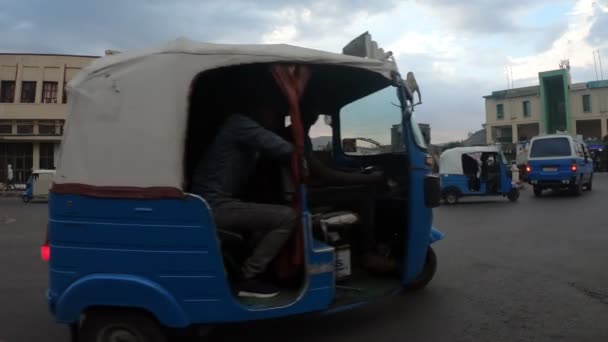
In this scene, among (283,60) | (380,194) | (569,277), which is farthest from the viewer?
(569,277)

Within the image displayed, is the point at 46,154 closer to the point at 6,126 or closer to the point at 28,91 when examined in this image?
the point at 6,126

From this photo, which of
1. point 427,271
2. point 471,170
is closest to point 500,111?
point 471,170

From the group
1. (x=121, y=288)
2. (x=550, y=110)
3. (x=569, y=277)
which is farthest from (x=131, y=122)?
(x=550, y=110)

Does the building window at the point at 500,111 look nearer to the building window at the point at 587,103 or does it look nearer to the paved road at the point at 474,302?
the building window at the point at 587,103

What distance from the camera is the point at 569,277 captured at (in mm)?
5508

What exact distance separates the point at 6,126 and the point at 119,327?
4001 cm

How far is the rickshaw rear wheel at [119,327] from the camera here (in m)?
3.09

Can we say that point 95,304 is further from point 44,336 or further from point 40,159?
point 40,159

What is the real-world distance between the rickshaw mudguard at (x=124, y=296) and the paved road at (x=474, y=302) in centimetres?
94

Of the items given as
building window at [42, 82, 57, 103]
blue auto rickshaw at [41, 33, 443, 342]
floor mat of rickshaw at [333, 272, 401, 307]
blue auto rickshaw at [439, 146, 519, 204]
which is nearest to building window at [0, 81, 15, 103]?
building window at [42, 82, 57, 103]

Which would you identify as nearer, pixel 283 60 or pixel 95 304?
pixel 95 304

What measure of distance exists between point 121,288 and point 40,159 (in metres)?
37.7

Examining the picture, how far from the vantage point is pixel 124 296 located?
9.87 ft

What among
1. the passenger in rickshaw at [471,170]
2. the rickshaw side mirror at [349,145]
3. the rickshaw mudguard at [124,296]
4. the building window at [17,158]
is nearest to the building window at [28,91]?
the building window at [17,158]
